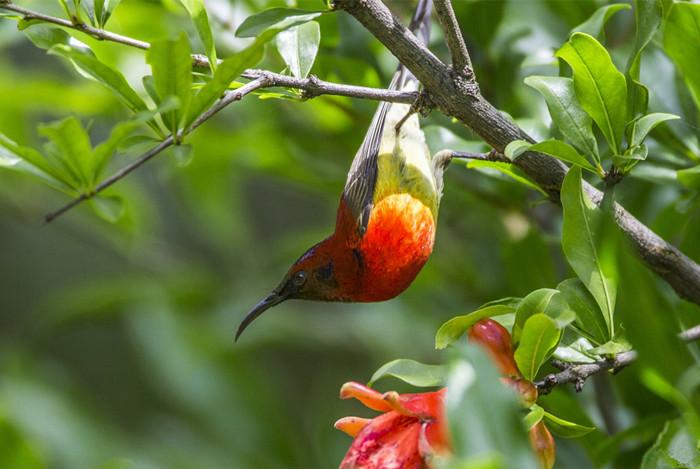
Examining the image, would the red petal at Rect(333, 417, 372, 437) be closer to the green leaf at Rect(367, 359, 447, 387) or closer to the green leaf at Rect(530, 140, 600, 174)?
the green leaf at Rect(367, 359, 447, 387)

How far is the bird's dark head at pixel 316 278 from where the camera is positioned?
5.82 ft

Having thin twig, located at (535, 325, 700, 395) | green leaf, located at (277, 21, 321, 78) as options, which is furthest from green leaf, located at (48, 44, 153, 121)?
thin twig, located at (535, 325, 700, 395)

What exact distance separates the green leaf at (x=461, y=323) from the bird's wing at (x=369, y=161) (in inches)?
27.0

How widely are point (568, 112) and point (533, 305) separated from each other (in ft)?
1.03

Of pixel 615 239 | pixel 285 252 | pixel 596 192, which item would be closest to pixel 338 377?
pixel 285 252

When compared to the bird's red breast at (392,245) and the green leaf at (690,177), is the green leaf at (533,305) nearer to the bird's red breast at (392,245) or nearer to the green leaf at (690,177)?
the green leaf at (690,177)

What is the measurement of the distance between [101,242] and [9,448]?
1683mm

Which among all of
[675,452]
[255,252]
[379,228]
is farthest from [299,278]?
[255,252]

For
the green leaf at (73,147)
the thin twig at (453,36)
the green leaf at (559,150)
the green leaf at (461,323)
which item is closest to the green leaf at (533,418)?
the green leaf at (461,323)

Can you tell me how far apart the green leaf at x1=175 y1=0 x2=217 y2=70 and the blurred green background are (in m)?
0.32

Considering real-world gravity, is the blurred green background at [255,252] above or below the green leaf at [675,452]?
above

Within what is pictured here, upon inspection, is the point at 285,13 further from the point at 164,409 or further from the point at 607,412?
the point at 164,409

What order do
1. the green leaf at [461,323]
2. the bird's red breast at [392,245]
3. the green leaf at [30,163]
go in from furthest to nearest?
the bird's red breast at [392,245] → the green leaf at [30,163] → the green leaf at [461,323]

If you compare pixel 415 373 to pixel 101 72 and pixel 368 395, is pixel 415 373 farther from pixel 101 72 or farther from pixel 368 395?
pixel 101 72
